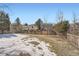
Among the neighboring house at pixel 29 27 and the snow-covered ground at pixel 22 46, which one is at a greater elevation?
the neighboring house at pixel 29 27

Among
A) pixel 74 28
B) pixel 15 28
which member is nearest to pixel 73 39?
pixel 74 28

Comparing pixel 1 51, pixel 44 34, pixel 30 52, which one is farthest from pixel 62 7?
pixel 1 51

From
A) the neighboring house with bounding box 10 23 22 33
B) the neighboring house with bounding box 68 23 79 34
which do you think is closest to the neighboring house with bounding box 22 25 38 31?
the neighboring house with bounding box 10 23 22 33

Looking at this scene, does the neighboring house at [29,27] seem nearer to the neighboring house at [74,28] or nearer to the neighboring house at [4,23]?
the neighboring house at [4,23]

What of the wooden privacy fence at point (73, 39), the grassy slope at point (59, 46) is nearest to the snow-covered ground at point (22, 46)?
the grassy slope at point (59, 46)

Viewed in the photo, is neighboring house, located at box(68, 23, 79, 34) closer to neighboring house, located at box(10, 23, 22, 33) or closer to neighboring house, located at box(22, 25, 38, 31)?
neighboring house, located at box(22, 25, 38, 31)

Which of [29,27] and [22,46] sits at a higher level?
[29,27]

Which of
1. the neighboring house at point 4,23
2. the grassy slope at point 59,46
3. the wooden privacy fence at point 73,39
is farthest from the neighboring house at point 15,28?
the wooden privacy fence at point 73,39

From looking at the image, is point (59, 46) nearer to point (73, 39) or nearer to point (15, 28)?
point (73, 39)
